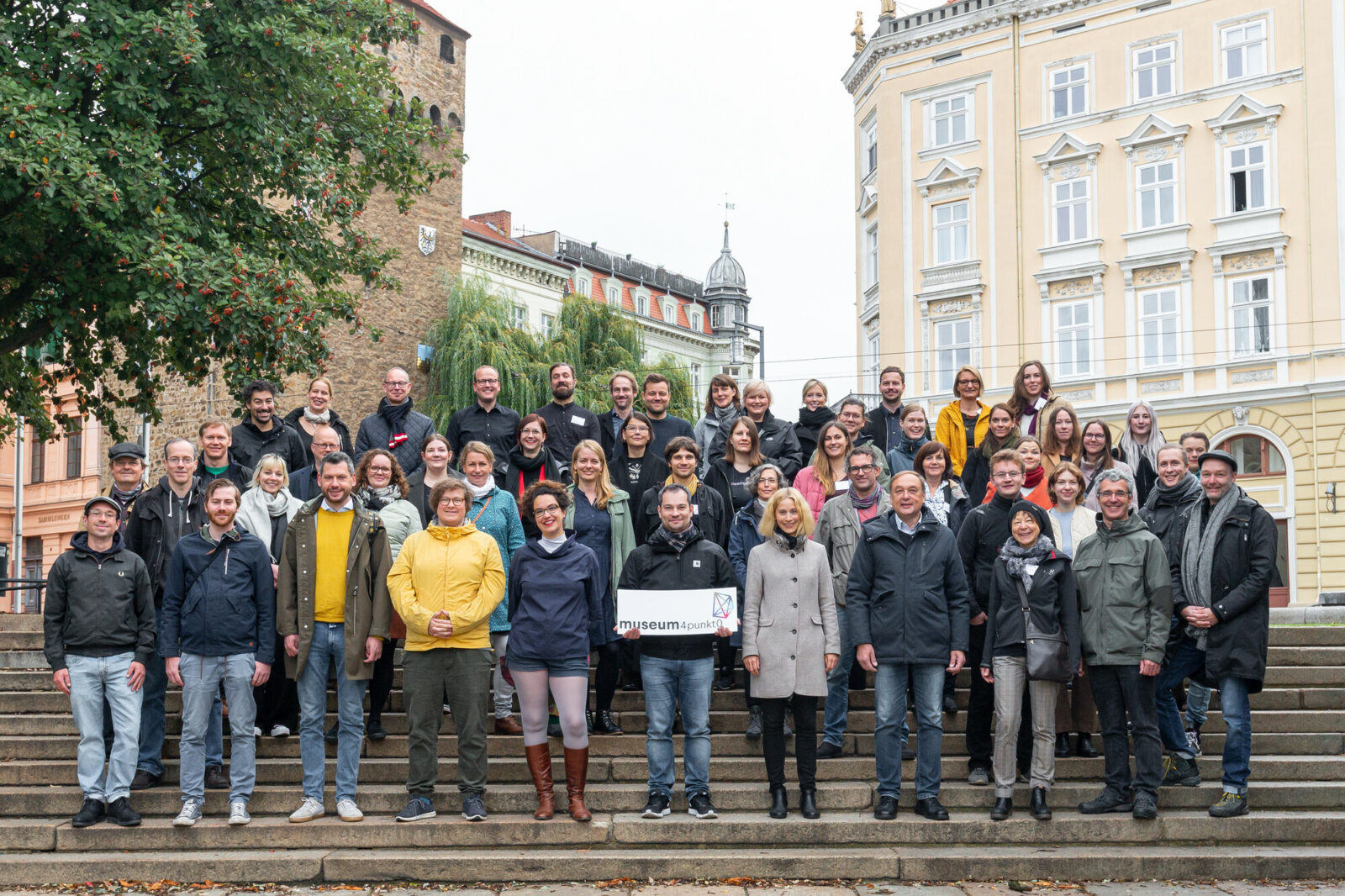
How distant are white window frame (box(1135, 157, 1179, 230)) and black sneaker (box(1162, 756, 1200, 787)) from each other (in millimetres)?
26085

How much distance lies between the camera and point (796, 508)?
26.1 feet

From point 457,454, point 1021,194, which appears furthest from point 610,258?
point 457,454

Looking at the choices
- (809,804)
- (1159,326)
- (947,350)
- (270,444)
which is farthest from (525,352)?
(809,804)

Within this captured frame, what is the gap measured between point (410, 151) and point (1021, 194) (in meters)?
20.5

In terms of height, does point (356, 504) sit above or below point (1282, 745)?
above

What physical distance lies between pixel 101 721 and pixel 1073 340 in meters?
28.9

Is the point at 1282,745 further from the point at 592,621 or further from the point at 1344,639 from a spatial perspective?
the point at 592,621

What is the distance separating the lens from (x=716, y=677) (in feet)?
31.1

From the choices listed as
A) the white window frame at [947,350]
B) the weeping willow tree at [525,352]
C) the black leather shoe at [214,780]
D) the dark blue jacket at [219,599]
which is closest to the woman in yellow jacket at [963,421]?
the dark blue jacket at [219,599]

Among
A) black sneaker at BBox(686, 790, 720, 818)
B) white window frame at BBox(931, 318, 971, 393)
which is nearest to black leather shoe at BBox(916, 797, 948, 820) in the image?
black sneaker at BBox(686, 790, 720, 818)

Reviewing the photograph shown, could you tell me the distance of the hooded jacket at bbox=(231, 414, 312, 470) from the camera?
9781mm

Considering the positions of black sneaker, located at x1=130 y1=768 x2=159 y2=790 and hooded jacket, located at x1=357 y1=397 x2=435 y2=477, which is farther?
hooded jacket, located at x1=357 y1=397 x2=435 y2=477

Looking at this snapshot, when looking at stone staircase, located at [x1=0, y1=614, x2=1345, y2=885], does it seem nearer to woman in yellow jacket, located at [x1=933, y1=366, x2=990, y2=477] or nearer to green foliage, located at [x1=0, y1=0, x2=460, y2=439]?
woman in yellow jacket, located at [x1=933, y1=366, x2=990, y2=477]

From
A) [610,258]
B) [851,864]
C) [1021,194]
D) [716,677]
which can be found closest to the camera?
[851,864]
